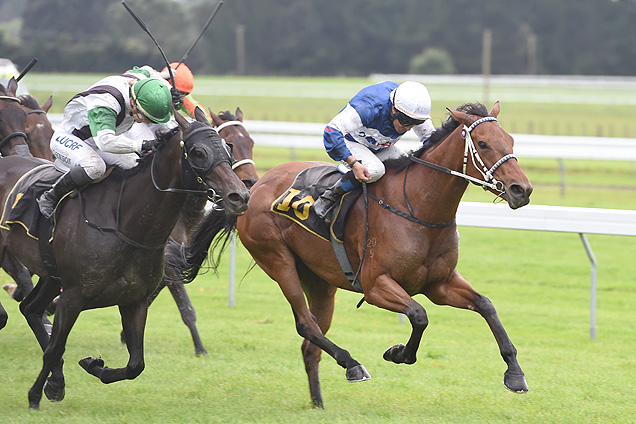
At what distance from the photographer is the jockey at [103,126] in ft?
15.5

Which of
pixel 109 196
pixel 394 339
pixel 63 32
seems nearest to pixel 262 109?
pixel 63 32

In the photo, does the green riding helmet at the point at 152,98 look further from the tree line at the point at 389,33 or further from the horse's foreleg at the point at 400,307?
the tree line at the point at 389,33

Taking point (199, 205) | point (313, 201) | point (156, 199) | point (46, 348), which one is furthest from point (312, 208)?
point (46, 348)

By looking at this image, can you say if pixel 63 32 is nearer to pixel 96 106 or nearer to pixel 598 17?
pixel 598 17

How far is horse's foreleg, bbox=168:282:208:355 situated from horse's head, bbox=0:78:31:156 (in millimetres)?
Result: 1582

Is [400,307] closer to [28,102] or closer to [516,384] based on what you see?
[516,384]

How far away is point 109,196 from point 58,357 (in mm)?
970

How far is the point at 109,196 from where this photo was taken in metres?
5.02

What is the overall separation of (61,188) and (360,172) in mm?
1740

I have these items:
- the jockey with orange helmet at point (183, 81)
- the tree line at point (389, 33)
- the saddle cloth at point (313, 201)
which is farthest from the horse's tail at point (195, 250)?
the tree line at point (389, 33)

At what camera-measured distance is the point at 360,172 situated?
197 inches

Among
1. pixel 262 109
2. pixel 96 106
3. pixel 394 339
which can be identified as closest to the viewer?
pixel 96 106

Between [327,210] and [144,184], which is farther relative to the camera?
[327,210]

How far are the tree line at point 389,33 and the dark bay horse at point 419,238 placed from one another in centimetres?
4180
